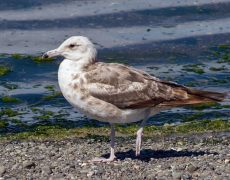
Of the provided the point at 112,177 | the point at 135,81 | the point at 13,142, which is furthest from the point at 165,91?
the point at 13,142

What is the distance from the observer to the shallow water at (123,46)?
13.3 meters

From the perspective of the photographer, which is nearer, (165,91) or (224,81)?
(165,91)

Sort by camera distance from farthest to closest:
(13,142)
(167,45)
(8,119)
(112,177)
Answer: (167,45)
(8,119)
(13,142)
(112,177)

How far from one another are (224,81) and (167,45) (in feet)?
7.45

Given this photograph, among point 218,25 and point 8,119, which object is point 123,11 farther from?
point 8,119

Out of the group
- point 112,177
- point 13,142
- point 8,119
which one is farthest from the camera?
point 8,119

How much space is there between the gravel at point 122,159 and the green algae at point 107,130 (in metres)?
0.37

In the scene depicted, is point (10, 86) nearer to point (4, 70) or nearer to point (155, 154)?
point (4, 70)

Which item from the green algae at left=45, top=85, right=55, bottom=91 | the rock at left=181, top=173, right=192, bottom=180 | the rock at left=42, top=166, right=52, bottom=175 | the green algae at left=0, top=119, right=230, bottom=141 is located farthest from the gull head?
the green algae at left=45, top=85, right=55, bottom=91

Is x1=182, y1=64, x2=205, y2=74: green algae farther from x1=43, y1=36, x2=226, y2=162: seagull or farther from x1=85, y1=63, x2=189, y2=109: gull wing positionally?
x1=85, y1=63, x2=189, y2=109: gull wing

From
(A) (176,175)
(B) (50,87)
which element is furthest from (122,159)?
(B) (50,87)

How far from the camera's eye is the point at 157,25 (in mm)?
17391

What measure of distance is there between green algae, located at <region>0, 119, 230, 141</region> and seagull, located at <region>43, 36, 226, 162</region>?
6.18 feet

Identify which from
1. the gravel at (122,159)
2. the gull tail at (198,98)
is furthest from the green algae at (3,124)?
the gull tail at (198,98)
